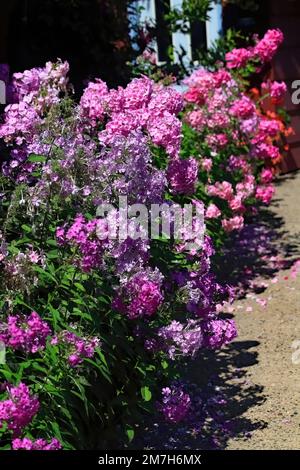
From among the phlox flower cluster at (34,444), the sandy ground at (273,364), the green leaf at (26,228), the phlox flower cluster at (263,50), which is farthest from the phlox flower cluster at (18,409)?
the phlox flower cluster at (263,50)

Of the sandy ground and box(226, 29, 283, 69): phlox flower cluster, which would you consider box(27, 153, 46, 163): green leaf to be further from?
box(226, 29, 283, 69): phlox flower cluster

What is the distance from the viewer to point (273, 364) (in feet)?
15.4

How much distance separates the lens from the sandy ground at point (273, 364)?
391cm

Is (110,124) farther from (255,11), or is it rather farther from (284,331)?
(255,11)

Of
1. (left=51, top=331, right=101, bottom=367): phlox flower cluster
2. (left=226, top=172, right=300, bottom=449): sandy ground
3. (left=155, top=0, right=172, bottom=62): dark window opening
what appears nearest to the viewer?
(left=51, top=331, right=101, bottom=367): phlox flower cluster

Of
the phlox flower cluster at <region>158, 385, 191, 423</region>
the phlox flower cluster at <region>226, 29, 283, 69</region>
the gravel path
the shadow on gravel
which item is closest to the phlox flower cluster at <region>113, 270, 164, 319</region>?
the phlox flower cluster at <region>158, 385, 191, 423</region>

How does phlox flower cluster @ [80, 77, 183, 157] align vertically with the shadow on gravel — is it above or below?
above

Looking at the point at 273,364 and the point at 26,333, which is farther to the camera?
the point at 273,364

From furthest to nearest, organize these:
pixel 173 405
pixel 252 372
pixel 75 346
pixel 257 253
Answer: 1. pixel 257 253
2. pixel 252 372
3. pixel 173 405
4. pixel 75 346

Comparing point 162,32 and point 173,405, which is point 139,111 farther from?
point 162,32

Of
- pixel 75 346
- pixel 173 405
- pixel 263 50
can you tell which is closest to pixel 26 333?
pixel 75 346

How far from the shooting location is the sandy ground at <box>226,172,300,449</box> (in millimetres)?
3912

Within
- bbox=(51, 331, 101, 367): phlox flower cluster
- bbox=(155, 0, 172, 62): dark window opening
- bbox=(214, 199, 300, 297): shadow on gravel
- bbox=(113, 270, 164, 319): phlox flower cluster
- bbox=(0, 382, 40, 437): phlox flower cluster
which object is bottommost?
bbox=(0, 382, 40, 437): phlox flower cluster

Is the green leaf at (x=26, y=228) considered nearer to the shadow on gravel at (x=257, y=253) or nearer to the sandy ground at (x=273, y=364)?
the sandy ground at (x=273, y=364)
